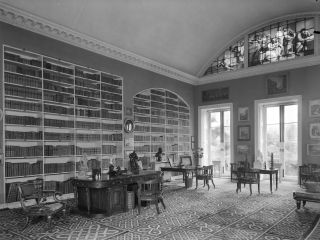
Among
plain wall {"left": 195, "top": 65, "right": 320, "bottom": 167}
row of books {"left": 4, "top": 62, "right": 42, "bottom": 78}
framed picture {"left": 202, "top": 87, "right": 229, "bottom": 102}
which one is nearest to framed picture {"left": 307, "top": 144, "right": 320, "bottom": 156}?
plain wall {"left": 195, "top": 65, "right": 320, "bottom": 167}

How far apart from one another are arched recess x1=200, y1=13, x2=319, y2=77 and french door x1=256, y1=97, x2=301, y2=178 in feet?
5.54

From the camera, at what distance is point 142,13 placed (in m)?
8.66

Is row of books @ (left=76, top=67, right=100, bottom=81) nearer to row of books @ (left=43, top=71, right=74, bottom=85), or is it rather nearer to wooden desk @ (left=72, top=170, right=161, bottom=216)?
row of books @ (left=43, top=71, right=74, bottom=85)

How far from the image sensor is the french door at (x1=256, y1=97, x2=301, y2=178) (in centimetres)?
1056

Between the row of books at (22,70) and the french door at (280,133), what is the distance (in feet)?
25.6

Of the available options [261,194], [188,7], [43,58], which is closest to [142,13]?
[188,7]

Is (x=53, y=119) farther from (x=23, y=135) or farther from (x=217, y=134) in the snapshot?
(x=217, y=134)

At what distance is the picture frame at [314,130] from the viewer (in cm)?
974

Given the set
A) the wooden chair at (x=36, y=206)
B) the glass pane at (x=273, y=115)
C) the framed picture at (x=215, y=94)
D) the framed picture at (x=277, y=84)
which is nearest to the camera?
the wooden chair at (x=36, y=206)

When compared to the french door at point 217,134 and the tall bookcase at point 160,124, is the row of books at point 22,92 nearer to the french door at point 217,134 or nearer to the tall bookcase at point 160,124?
the tall bookcase at point 160,124

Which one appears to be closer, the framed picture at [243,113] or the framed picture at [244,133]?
the framed picture at [244,133]

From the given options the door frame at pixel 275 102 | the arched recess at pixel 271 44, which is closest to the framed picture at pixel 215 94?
the arched recess at pixel 271 44

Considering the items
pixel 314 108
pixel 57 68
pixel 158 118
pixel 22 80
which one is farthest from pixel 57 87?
pixel 314 108

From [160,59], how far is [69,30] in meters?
3.99
